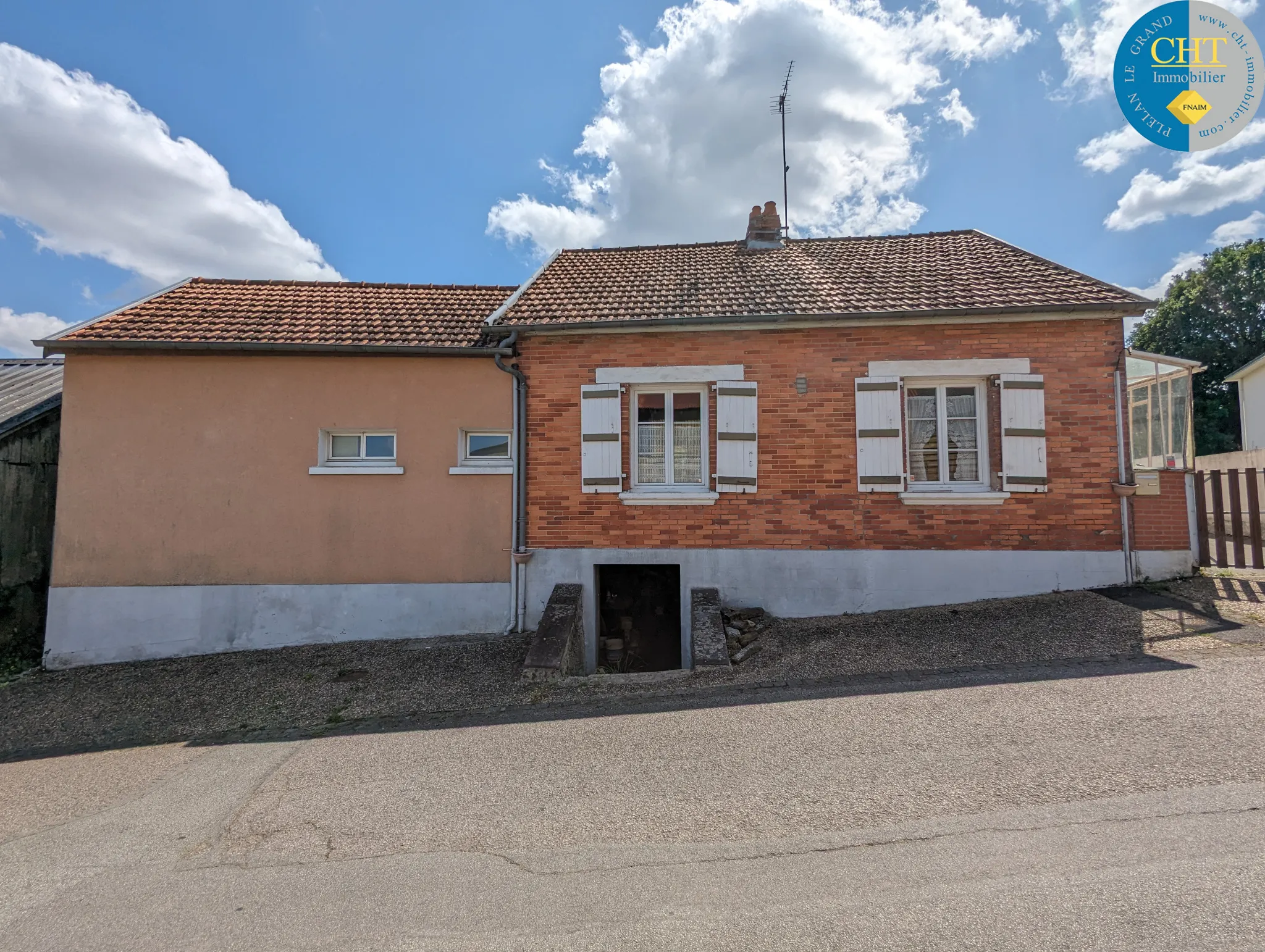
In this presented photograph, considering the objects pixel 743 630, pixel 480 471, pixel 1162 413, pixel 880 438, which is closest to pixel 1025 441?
pixel 880 438

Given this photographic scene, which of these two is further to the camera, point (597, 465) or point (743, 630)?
point (597, 465)

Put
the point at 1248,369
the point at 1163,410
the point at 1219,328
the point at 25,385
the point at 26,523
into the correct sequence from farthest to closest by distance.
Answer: the point at 1219,328 < the point at 1248,369 < the point at 25,385 < the point at 1163,410 < the point at 26,523

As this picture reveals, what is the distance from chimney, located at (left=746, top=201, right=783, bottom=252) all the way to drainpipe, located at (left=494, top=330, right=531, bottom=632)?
498 centimetres

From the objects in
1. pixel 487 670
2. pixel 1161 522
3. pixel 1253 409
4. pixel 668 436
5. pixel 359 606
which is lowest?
pixel 487 670

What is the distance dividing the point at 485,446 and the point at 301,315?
3379 mm

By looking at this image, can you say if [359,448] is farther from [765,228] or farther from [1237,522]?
[1237,522]

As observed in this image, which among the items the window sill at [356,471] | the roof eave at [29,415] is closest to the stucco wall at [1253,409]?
the window sill at [356,471]

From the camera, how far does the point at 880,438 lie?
287 inches

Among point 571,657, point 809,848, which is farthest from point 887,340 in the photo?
point 809,848

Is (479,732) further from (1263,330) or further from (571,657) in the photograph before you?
(1263,330)

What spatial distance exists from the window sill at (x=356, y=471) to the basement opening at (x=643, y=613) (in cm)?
301

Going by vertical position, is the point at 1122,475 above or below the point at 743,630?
above

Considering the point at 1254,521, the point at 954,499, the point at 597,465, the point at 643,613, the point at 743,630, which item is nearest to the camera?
the point at 743,630

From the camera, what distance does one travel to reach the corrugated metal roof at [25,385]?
28.8 feet
